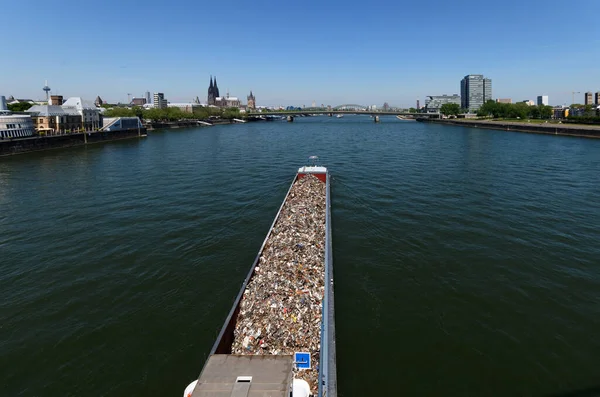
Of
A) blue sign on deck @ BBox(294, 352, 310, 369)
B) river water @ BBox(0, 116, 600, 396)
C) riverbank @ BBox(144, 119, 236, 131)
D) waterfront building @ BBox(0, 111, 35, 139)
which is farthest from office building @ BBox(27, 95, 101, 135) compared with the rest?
blue sign on deck @ BBox(294, 352, 310, 369)

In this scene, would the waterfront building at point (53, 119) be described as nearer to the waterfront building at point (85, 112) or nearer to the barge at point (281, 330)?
the waterfront building at point (85, 112)

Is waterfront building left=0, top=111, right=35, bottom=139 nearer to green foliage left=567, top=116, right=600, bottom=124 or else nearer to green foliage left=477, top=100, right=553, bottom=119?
green foliage left=567, top=116, right=600, bottom=124

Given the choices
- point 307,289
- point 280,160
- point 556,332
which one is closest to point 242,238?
point 307,289

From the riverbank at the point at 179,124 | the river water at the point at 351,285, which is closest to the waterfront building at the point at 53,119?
the riverbank at the point at 179,124

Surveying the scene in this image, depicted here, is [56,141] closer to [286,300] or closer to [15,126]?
[15,126]

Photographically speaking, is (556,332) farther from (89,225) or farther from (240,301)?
(89,225)

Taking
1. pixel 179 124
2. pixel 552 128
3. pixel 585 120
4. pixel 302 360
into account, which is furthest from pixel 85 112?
pixel 585 120
